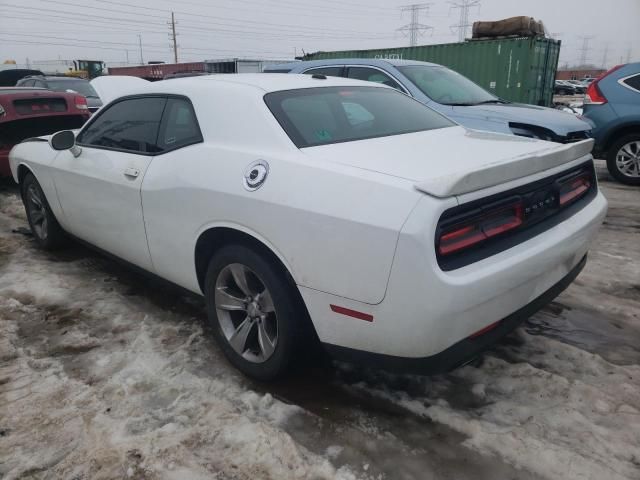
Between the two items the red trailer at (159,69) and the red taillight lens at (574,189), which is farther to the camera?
the red trailer at (159,69)

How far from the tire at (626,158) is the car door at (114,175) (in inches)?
265

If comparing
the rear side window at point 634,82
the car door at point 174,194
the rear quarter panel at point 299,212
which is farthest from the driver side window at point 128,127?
the rear side window at point 634,82

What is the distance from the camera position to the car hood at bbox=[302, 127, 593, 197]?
2.02m

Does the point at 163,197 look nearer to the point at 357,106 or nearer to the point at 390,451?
the point at 357,106

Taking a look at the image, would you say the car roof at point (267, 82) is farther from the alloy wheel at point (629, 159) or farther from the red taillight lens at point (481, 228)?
the alloy wheel at point (629, 159)

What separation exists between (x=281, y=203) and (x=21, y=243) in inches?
158

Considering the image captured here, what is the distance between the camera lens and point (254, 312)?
8.79ft

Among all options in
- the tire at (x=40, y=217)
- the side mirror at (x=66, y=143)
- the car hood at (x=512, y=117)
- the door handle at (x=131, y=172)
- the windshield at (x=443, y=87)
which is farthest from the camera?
the windshield at (x=443, y=87)

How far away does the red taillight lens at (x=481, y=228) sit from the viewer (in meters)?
2.01

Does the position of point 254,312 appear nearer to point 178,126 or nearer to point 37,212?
point 178,126

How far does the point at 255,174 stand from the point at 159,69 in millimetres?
38899

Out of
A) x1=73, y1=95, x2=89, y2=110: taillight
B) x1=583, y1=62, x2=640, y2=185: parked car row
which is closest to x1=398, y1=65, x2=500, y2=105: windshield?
x1=583, y1=62, x2=640, y2=185: parked car row

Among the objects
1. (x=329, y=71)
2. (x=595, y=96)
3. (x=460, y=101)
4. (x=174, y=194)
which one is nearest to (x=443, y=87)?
(x=460, y=101)

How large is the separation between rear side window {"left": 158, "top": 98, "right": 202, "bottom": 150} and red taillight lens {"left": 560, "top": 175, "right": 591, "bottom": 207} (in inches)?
77.0
